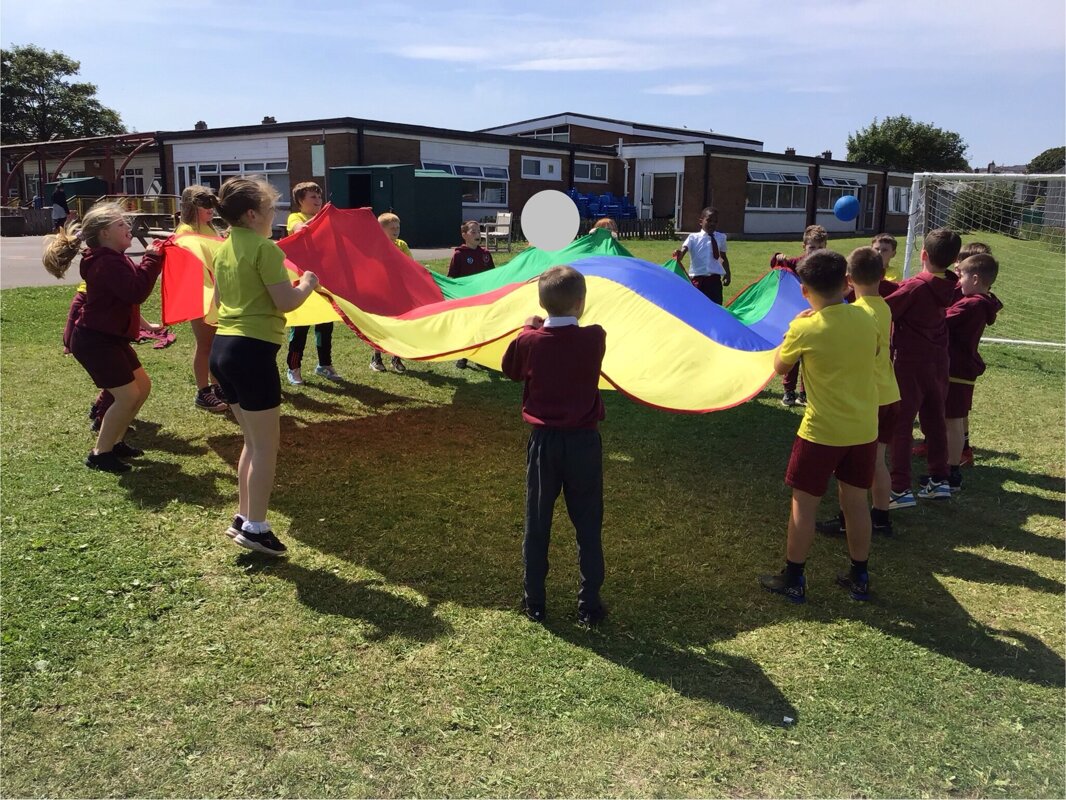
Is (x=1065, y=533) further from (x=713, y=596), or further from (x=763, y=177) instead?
(x=763, y=177)

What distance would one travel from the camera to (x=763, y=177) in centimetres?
3459

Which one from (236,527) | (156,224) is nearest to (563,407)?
(236,527)

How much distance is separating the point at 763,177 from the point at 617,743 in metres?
34.8

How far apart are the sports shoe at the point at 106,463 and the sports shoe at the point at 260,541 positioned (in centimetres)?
176

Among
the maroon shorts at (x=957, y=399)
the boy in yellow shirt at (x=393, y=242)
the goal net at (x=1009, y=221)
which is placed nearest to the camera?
the maroon shorts at (x=957, y=399)

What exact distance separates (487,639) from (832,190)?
131ft

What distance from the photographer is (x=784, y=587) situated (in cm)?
403

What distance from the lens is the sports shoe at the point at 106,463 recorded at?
5.41 metres

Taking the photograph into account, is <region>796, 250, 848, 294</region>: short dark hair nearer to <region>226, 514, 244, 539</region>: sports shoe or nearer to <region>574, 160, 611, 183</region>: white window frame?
<region>226, 514, 244, 539</region>: sports shoe

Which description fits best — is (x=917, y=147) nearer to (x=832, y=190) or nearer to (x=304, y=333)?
(x=832, y=190)

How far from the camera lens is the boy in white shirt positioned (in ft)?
28.2

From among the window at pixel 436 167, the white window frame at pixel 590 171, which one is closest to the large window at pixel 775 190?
the white window frame at pixel 590 171

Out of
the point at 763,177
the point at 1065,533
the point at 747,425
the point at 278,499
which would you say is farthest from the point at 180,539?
the point at 763,177

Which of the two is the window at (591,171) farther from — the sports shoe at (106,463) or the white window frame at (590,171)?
the sports shoe at (106,463)
